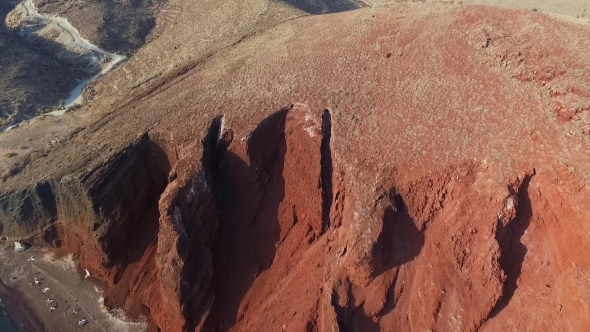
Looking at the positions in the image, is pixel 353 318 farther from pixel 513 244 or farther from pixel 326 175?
pixel 513 244

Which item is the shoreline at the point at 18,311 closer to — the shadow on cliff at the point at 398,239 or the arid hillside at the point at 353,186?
the arid hillside at the point at 353,186

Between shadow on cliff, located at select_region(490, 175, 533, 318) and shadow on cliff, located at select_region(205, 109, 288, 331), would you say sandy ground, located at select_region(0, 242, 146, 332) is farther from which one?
shadow on cliff, located at select_region(490, 175, 533, 318)

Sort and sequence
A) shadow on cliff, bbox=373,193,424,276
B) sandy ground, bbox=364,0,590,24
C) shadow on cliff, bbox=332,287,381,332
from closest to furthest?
shadow on cliff, bbox=332,287,381,332, shadow on cliff, bbox=373,193,424,276, sandy ground, bbox=364,0,590,24

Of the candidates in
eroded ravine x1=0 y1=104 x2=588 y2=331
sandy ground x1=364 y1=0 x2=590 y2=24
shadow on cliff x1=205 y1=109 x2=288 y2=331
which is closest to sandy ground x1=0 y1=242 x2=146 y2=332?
eroded ravine x1=0 y1=104 x2=588 y2=331

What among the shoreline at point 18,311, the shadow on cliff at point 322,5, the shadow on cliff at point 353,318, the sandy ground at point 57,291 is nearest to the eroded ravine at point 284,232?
the shadow on cliff at point 353,318

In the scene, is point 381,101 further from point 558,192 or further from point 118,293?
point 118,293

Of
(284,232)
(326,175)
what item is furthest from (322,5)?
(284,232)

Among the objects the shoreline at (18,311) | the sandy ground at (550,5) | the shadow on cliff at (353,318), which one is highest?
the shadow on cliff at (353,318)
